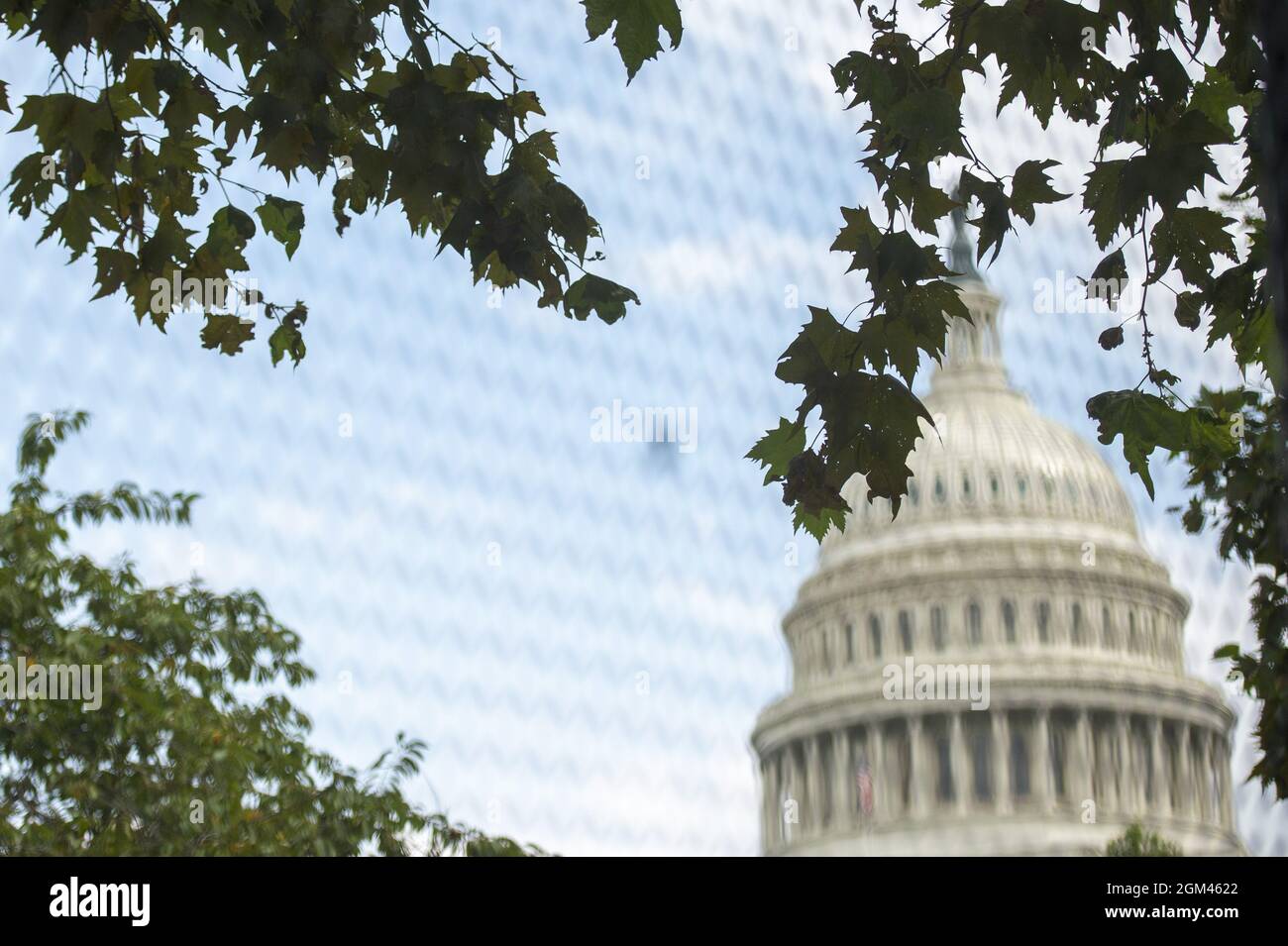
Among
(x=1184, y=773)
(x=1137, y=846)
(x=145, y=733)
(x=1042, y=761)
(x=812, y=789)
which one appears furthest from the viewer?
(x=812, y=789)

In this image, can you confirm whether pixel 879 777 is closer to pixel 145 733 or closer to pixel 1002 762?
pixel 1002 762

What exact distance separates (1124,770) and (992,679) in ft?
20.0

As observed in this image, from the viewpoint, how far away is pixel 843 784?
76438 mm

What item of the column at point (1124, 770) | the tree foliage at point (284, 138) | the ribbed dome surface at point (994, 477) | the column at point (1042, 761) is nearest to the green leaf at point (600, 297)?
the tree foliage at point (284, 138)

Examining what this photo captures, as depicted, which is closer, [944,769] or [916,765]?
[916,765]

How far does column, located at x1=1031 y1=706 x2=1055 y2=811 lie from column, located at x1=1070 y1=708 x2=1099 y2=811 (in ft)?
3.32

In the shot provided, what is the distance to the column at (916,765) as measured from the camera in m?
75.2

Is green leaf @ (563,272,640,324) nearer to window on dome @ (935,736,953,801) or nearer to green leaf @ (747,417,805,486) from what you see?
green leaf @ (747,417,805,486)

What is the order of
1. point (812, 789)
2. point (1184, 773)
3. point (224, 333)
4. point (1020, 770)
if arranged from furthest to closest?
1. point (812, 789)
2. point (1184, 773)
3. point (1020, 770)
4. point (224, 333)

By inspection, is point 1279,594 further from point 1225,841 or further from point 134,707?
point 1225,841

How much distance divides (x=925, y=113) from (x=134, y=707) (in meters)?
12.5

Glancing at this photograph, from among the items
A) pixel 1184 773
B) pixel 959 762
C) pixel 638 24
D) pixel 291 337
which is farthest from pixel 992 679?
pixel 638 24
